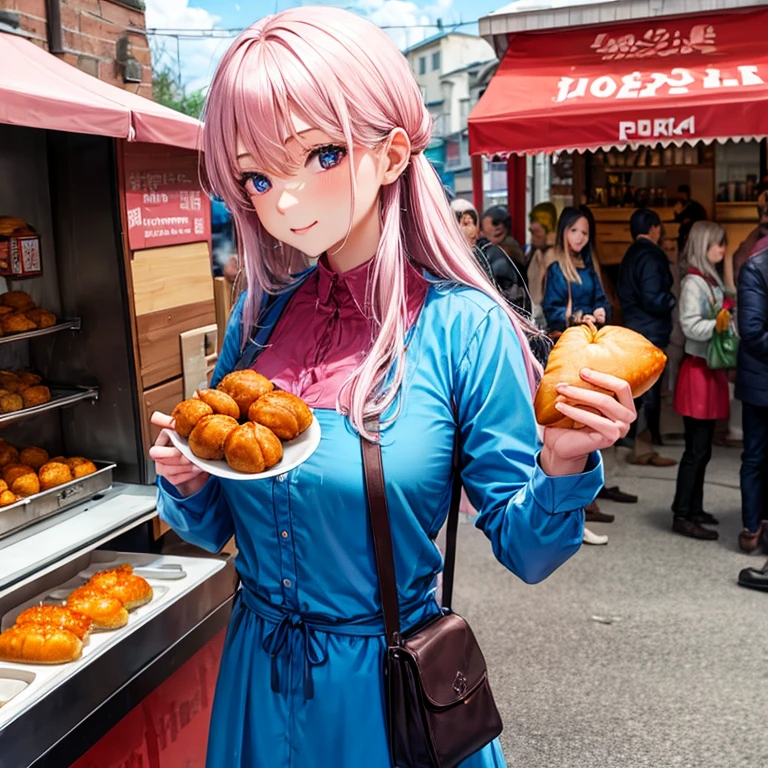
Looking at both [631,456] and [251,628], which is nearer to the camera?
[251,628]

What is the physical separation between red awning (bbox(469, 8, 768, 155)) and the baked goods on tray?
5.12m

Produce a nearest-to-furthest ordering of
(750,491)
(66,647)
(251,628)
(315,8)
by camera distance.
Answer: (315,8) → (251,628) → (66,647) → (750,491)

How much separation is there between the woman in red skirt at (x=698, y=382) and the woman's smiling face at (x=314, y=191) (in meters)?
4.39

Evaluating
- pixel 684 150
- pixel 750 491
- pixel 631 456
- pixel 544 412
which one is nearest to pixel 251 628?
pixel 544 412

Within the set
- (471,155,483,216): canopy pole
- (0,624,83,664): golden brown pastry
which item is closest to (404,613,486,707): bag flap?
(0,624,83,664): golden brown pastry

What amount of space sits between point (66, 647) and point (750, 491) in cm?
425

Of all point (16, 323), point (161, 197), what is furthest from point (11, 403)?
point (161, 197)

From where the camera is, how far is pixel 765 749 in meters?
3.65

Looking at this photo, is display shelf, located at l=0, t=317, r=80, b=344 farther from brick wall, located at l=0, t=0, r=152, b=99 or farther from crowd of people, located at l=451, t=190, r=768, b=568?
crowd of people, located at l=451, t=190, r=768, b=568

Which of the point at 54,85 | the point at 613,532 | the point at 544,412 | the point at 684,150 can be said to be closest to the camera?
the point at 544,412

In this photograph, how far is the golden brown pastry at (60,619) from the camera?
2479mm

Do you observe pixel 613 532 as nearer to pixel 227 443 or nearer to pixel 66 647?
pixel 66 647

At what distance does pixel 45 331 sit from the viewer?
309cm

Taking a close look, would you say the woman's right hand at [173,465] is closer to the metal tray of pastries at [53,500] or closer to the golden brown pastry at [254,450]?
the golden brown pastry at [254,450]
